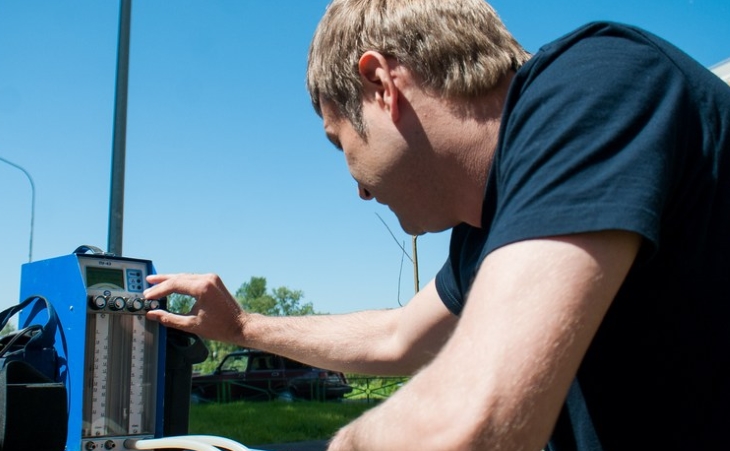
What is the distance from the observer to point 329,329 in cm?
232

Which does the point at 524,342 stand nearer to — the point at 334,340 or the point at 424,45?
the point at 424,45

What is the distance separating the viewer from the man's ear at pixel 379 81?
131 cm

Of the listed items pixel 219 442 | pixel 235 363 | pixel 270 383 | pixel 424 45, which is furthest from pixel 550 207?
pixel 235 363

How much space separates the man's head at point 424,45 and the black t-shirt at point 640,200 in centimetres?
20

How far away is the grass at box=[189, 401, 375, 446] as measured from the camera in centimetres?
1168

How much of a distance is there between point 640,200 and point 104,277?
4.92 ft

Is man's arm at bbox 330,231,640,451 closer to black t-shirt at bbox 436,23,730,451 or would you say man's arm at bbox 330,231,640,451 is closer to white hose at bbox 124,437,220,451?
black t-shirt at bbox 436,23,730,451

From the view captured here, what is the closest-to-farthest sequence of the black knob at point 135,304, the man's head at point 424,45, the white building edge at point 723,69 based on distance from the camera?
the man's head at point 424,45
the black knob at point 135,304
the white building edge at point 723,69

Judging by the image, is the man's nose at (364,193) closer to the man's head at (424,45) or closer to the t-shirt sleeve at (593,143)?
the man's head at (424,45)

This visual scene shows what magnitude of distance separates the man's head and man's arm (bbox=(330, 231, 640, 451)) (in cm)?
47

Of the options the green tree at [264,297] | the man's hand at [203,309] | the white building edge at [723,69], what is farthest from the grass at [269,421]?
the green tree at [264,297]

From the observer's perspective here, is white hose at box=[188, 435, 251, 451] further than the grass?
No

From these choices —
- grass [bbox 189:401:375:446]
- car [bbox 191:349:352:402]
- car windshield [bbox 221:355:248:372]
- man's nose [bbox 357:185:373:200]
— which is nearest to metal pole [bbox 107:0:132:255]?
man's nose [bbox 357:185:373:200]

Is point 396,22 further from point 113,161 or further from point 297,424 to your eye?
point 297,424
